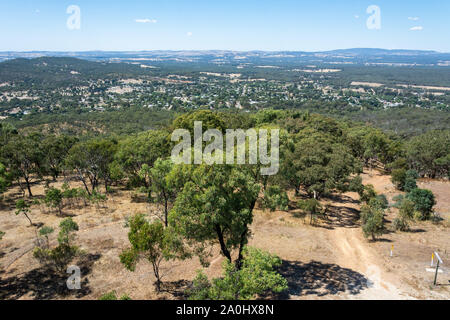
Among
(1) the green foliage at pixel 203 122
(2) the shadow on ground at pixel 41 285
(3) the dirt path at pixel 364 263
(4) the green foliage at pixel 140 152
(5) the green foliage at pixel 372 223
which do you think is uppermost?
(1) the green foliage at pixel 203 122

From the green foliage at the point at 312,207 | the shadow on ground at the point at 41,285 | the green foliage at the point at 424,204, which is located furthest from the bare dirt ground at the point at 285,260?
the green foliage at the point at 424,204

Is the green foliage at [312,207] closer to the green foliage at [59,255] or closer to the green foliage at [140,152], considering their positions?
the green foliage at [140,152]

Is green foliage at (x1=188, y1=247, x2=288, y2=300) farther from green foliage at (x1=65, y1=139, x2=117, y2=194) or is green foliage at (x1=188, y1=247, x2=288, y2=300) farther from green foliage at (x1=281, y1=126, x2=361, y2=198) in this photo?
green foliage at (x1=65, y1=139, x2=117, y2=194)

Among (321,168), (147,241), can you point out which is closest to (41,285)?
(147,241)

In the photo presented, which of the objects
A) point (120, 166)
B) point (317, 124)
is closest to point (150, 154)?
point (120, 166)

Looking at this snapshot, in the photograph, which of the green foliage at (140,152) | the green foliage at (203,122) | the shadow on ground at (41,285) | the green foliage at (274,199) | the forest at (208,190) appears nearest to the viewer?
the forest at (208,190)

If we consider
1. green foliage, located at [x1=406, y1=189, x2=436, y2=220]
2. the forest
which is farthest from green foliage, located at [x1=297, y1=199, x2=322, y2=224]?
green foliage, located at [x1=406, y1=189, x2=436, y2=220]
